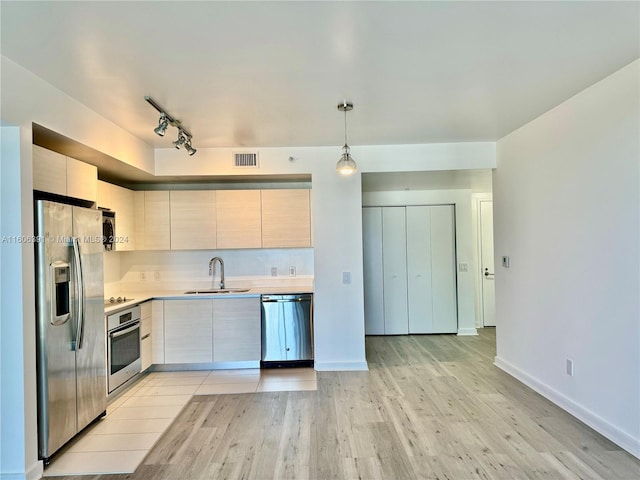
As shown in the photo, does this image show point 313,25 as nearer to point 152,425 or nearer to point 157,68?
point 157,68

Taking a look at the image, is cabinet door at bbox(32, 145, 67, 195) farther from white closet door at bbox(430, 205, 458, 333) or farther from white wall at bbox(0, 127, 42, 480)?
white closet door at bbox(430, 205, 458, 333)

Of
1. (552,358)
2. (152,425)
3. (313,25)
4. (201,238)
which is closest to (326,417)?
(152,425)

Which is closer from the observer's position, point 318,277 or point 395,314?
point 318,277

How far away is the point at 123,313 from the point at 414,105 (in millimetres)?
3243

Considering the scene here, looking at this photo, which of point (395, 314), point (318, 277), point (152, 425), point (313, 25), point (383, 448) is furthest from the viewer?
point (395, 314)

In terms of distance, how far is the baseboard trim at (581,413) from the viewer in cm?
230

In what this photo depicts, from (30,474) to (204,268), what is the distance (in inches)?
105

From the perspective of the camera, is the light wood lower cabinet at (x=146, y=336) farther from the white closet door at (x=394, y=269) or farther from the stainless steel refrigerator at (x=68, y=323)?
the white closet door at (x=394, y=269)

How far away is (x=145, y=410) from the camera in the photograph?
120 inches

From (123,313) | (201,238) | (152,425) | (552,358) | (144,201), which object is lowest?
(152,425)

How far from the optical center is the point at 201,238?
418cm

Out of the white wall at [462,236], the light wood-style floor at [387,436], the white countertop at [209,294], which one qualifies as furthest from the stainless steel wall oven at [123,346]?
the white wall at [462,236]

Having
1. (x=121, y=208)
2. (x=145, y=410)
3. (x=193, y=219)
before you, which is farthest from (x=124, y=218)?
(x=145, y=410)

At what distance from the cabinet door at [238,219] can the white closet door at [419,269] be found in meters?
2.52
